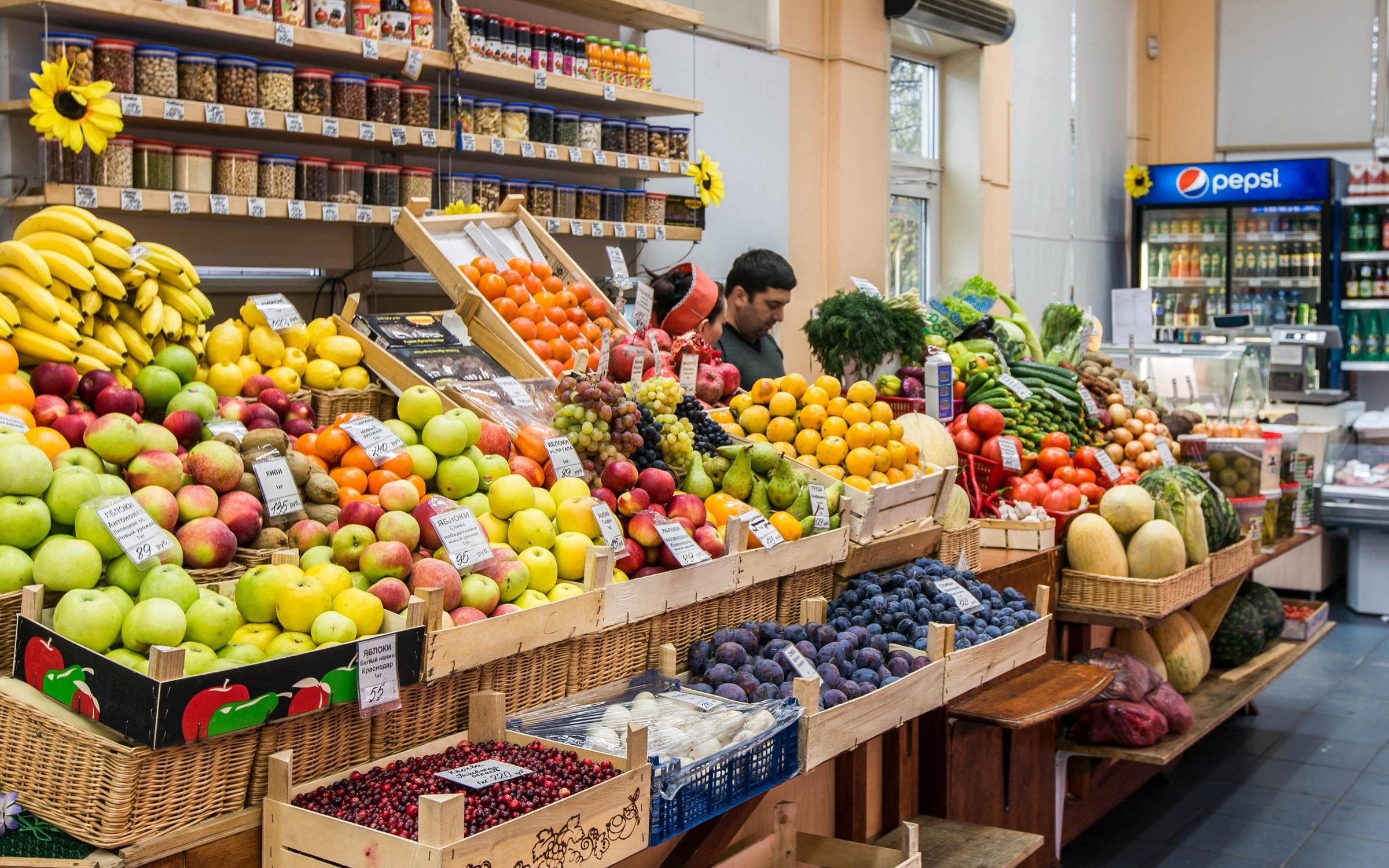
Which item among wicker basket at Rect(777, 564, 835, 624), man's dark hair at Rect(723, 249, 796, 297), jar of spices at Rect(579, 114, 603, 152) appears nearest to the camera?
wicker basket at Rect(777, 564, 835, 624)

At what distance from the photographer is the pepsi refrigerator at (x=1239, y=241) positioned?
33.0 feet

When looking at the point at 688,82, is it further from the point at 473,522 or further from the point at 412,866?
the point at 412,866

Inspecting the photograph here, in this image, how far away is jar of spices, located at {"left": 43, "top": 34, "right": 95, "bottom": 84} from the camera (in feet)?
11.1

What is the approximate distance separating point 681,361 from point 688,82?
288 centimetres

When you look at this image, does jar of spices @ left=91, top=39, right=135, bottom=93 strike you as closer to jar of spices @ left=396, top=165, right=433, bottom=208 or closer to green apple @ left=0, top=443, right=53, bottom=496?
jar of spices @ left=396, top=165, right=433, bottom=208

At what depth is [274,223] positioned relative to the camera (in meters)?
4.34

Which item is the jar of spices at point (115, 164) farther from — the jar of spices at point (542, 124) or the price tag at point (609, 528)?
the price tag at point (609, 528)

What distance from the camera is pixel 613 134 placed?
5023 mm

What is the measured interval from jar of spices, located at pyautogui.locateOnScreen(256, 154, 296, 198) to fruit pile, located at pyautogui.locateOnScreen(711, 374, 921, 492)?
5.00 feet

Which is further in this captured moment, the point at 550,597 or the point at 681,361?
the point at 681,361

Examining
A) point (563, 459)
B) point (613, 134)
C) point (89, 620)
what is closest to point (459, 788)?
point (89, 620)

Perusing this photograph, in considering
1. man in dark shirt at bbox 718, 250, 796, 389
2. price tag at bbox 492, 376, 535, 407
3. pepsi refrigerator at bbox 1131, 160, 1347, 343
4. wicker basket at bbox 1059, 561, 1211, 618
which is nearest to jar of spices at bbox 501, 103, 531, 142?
man in dark shirt at bbox 718, 250, 796, 389

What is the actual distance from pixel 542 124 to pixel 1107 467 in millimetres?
2439

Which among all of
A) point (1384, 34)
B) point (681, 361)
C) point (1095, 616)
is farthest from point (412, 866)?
point (1384, 34)
